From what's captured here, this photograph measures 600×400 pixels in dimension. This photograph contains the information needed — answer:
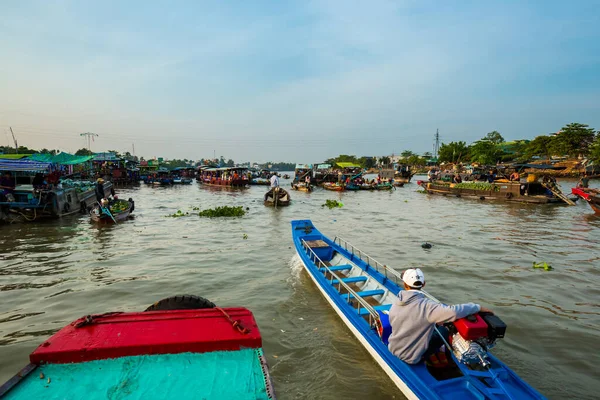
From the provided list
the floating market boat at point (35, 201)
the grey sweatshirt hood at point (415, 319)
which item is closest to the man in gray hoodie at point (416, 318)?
the grey sweatshirt hood at point (415, 319)

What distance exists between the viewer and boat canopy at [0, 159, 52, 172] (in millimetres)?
18781

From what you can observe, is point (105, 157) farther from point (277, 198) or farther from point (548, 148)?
point (548, 148)

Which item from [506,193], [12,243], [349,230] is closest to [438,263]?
[349,230]

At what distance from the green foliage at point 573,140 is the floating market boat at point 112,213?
83.1m

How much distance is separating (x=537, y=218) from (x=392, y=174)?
139 ft

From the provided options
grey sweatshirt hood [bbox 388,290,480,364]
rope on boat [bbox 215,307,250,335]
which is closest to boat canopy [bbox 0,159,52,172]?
rope on boat [bbox 215,307,250,335]

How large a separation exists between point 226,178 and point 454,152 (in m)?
65.7

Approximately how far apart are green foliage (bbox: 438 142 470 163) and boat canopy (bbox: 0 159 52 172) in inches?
3449

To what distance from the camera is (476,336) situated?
401cm

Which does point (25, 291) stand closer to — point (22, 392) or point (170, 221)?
point (22, 392)

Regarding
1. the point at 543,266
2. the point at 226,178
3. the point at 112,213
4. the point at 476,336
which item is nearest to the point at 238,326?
the point at 476,336

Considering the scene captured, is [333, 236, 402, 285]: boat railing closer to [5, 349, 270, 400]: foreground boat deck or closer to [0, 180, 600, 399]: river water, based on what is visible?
[0, 180, 600, 399]: river water

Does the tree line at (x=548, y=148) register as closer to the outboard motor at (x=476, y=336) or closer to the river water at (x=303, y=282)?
the river water at (x=303, y=282)

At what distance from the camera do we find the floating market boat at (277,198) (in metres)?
27.3
